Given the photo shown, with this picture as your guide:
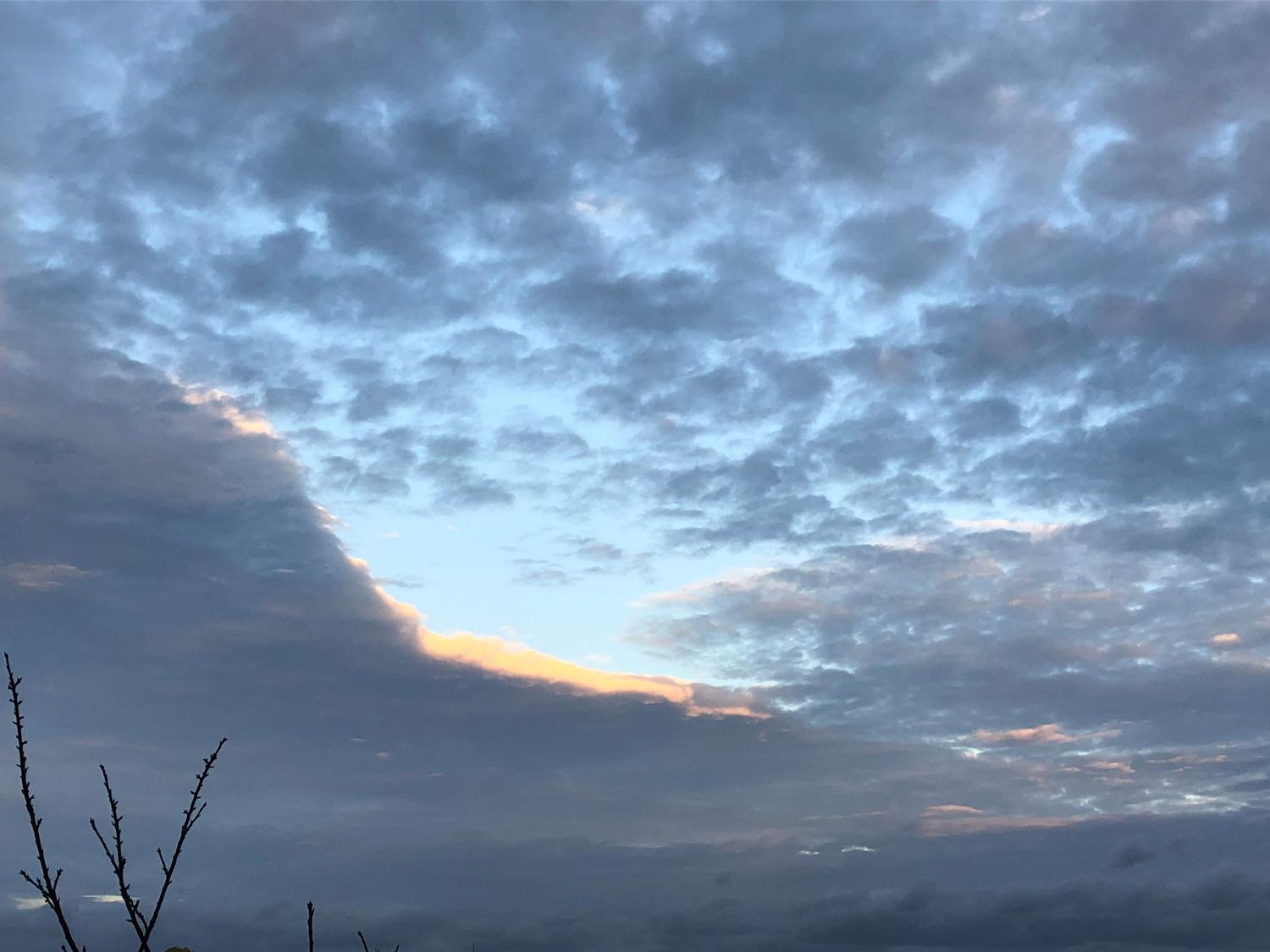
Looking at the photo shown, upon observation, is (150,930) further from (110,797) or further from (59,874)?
(110,797)

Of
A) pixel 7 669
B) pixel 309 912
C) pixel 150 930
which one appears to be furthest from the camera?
pixel 7 669

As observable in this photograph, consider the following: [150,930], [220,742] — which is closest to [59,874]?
[150,930]

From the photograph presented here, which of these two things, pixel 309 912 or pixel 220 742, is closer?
pixel 309 912

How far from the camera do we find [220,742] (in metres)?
11.1

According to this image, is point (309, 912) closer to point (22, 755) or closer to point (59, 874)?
point (59, 874)

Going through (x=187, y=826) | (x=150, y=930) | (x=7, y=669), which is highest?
(x=7, y=669)

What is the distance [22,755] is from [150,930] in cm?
234

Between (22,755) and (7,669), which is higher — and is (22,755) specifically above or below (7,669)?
below

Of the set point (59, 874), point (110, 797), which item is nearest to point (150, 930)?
point (59, 874)

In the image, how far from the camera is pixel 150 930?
932 cm

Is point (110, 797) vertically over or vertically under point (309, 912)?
over

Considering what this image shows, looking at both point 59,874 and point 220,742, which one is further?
point 220,742

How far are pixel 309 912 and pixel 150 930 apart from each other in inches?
50.0

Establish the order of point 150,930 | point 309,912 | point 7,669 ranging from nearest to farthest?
point 150,930 → point 309,912 → point 7,669
